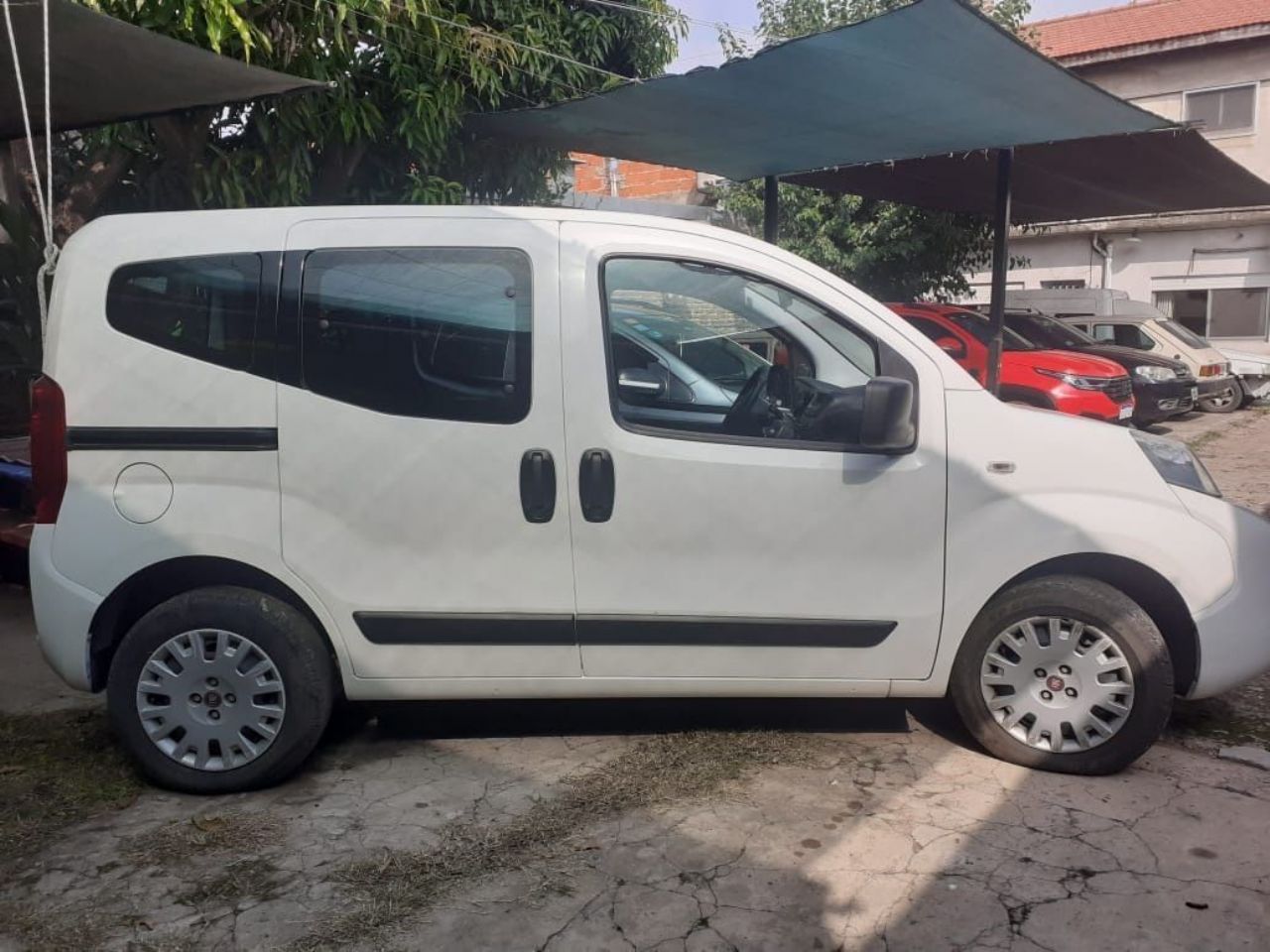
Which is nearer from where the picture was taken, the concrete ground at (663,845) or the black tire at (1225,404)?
the concrete ground at (663,845)

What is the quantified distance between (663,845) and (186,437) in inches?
77.0

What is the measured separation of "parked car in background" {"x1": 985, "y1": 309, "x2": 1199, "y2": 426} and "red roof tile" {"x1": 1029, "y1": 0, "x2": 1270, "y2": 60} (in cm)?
806

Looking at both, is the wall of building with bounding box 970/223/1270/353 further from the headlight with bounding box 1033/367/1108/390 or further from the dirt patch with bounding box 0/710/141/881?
the dirt patch with bounding box 0/710/141/881

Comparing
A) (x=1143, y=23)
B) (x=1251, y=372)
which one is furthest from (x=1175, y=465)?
(x=1143, y=23)

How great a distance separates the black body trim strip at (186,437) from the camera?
131 inches

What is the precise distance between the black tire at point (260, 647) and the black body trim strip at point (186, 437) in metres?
0.47

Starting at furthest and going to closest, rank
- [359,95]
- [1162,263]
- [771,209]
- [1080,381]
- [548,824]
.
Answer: [1162,263] < [1080,381] < [771,209] < [359,95] < [548,824]

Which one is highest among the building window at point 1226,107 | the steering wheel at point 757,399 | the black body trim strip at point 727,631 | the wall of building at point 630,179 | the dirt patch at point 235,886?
the building window at point 1226,107

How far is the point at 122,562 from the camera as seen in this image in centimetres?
334

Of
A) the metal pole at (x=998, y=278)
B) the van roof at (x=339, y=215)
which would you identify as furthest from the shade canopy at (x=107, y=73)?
the metal pole at (x=998, y=278)

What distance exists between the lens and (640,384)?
361 cm

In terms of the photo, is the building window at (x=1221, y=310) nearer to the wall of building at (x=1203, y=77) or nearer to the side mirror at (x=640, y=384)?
the wall of building at (x=1203, y=77)

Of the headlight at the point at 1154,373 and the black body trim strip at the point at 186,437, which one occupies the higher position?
the headlight at the point at 1154,373

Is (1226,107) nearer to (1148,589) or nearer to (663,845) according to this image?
(1148,589)
